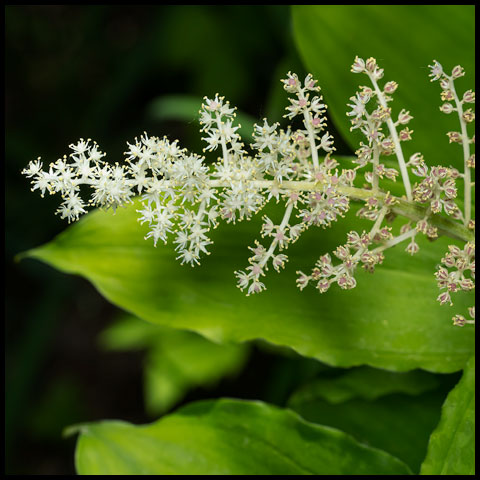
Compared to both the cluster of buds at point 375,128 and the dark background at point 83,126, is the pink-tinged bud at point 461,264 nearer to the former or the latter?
the cluster of buds at point 375,128

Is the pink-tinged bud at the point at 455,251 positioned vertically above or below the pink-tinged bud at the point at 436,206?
below

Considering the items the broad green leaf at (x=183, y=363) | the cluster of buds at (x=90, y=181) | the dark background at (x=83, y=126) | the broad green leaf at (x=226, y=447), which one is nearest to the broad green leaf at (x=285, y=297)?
the broad green leaf at (x=226, y=447)

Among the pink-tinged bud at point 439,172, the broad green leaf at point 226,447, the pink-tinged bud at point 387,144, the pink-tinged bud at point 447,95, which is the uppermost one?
the pink-tinged bud at point 447,95

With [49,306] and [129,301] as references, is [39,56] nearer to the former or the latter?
[49,306]

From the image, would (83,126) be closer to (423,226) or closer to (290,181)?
(290,181)

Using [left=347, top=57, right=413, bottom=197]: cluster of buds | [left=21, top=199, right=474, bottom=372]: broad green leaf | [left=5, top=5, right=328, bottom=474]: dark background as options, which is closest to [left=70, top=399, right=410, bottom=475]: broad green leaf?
[left=21, top=199, right=474, bottom=372]: broad green leaf

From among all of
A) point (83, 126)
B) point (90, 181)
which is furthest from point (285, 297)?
point (83, 126)
